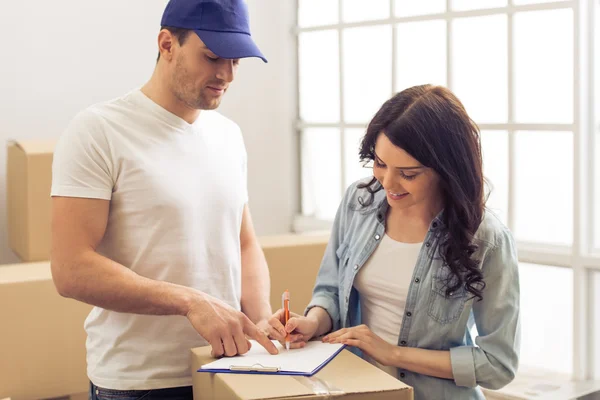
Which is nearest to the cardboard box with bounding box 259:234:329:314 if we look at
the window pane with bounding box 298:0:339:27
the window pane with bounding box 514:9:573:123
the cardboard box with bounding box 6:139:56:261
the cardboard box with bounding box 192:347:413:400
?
the cardboard box with bounding box 6:139:56:261

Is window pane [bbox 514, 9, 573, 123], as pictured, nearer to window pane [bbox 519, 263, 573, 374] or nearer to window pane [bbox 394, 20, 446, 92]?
window pane [bbox 394, 20, 446, 92]

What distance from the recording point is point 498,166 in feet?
8.95

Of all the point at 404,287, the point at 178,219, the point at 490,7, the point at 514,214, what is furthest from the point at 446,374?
the point at 490,7

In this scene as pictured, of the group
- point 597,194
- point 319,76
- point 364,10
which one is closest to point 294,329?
point 597,194

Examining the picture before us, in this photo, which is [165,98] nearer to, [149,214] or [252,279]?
[149,214]

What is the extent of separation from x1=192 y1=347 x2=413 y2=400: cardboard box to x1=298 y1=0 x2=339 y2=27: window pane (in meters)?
2.46

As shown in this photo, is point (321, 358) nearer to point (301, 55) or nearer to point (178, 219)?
point (178, 219)

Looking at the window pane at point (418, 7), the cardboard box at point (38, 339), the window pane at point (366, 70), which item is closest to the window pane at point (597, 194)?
the window pane at point (418, 7)

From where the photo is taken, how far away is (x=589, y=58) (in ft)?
7.95

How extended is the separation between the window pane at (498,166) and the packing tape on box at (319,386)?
158 cm

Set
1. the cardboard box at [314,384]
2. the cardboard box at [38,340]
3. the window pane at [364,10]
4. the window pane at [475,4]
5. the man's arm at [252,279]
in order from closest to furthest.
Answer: the cardboard box at [314,384] → the man's arm at [252,279] → the cardboard box at [38,340] → the window pane at [475,4] → the window pane at [364,10]

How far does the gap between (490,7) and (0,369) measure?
6.39 ft

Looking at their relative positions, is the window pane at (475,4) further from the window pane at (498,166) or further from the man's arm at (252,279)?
the man's arm at (252,279)

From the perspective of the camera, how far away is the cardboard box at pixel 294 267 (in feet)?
8.47
